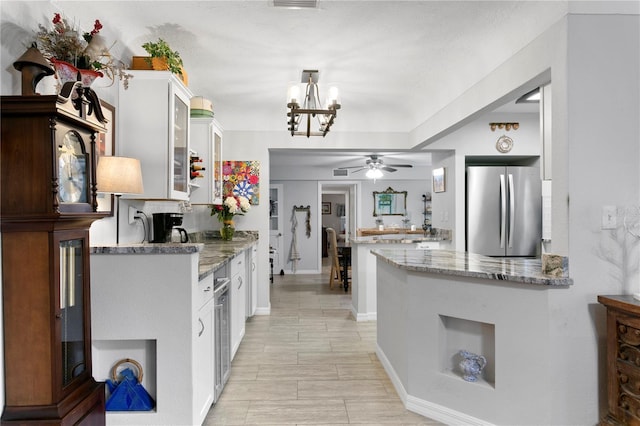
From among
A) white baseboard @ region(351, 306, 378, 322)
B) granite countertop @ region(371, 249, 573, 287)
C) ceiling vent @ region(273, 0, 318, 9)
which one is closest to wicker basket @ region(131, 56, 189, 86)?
ceiling vent @ region(273, 0, 318, 9)

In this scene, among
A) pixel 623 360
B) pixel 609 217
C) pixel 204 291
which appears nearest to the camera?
pixel 623 360

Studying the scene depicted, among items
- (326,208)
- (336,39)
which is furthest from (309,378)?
(326,208)

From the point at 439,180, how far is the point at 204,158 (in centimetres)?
307

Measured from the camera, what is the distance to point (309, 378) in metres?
2.96

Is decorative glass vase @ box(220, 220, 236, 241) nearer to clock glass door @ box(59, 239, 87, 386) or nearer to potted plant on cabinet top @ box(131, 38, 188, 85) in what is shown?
potted plant on cabinet top @ box(131, 38, 188, 85)

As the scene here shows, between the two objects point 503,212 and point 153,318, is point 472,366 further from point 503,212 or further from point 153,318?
point 503,212

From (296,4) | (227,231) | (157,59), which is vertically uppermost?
(296,4)

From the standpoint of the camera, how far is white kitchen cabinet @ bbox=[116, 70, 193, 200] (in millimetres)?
2512

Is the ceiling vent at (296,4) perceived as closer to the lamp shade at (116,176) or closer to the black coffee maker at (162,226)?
the lamp shade at (116,176)

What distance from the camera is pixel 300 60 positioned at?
9.97ft

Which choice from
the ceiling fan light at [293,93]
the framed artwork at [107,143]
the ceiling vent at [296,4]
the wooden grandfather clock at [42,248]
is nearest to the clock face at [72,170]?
the wooden grandfather clock at [42,248]

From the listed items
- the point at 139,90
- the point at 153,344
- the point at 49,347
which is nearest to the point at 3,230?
the point at 49,347

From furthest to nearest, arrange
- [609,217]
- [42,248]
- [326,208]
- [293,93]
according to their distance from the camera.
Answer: [326,208] < [293,93] < [609,217] < [42,248]

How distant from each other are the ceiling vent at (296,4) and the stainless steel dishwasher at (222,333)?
5.80ft
